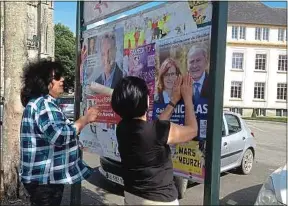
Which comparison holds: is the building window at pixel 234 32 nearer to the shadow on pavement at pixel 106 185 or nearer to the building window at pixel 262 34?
the building window at pixel 262 34

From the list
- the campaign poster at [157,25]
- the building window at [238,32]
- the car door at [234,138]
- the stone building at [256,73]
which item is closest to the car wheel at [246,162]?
the car door at [234,138]

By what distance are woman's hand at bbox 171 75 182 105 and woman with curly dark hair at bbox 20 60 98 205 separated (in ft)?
2.28

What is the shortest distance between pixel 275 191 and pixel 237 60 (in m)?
51.0

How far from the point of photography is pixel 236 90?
52.3 m

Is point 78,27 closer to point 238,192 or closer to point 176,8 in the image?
point 176,8

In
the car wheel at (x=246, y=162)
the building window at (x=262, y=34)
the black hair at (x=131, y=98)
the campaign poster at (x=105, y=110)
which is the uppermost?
the building window at (x=262, y=34)

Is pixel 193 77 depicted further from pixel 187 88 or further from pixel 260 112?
pixel 260 112

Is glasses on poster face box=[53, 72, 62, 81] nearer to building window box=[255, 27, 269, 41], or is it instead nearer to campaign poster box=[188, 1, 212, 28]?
campaign poster box=[188, 1, 212, 28]

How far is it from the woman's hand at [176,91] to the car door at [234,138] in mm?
4961

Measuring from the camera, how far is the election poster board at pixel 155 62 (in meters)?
2.85

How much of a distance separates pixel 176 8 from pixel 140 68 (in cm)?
71


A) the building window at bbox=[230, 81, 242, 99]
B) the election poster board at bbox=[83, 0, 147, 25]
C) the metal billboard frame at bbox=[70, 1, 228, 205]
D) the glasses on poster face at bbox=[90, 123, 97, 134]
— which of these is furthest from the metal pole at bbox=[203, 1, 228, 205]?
the building window at bbox=[230, 81, 242, 99]

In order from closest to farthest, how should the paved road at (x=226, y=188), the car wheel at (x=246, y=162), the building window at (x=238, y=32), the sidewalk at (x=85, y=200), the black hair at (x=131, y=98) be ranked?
the black hair at (x=131, y=98) < the sidewalk at (x=85, y=200) < the paved road at (x=226, y=188) < the car wheel at (x=246, y=162) < the building window at (x=238, y=32)

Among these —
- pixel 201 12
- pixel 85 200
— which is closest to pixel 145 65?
pixel 201 12
